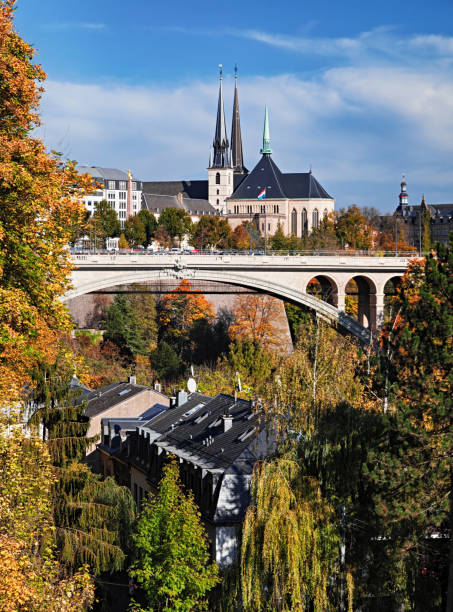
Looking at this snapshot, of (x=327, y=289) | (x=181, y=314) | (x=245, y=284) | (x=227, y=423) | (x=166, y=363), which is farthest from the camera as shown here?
(x=181, y=314)

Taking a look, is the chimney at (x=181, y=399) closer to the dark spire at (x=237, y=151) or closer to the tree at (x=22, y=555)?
the tree at (x=22, y=555)

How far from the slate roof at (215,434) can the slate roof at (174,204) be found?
147 metres

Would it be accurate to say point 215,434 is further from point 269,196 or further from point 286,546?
point 269,196

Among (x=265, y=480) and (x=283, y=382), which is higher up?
(x=283, y=382)

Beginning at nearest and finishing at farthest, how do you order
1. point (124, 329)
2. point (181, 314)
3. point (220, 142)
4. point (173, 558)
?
point (173, 558) → point (124, 329) → point (181, 314) → point (220, 142)

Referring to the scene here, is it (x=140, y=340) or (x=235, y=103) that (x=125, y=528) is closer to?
(x=140, y=340)

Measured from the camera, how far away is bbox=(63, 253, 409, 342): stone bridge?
56250mm

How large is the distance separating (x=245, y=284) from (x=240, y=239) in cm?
6399

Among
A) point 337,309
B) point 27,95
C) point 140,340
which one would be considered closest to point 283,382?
point 27,95

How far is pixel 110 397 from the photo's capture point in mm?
42500

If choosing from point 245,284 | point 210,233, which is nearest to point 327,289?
point 245,284

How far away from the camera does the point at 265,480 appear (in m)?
17.1

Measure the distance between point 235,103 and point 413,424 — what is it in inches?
6288

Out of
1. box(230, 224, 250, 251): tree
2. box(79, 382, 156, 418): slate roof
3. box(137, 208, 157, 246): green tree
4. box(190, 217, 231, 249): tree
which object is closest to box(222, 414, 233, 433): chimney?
box(79, 382, 156, 418): slate roof
